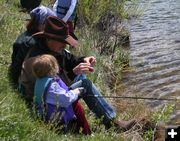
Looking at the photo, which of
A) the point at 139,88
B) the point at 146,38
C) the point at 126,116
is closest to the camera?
the point at 126,116

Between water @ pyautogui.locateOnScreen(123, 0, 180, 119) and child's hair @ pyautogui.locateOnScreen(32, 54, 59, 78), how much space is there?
2540 mm

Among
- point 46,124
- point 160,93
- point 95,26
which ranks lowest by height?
point 160,93

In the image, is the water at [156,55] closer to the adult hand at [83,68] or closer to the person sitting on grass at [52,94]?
the adult hand at [83,68]

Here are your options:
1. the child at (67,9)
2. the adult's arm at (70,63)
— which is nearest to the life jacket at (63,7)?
the child at (67,9)

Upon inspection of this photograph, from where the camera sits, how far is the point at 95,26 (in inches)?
356

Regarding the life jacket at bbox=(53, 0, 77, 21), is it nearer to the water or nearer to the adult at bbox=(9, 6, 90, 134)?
the water

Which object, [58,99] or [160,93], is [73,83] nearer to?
[58,99]

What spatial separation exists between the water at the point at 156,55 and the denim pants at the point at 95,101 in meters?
1.75

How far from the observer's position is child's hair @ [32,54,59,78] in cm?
486

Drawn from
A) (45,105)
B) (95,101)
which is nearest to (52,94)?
(45,105)

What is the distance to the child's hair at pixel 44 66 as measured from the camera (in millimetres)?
4859

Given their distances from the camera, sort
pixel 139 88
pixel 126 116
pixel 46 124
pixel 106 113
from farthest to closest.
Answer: pixel 139 88, pixel 126 116, pixel 106 113, pixel 46 124

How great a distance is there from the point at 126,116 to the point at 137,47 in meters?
5.48

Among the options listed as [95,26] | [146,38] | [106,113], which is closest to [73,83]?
[106,113]
